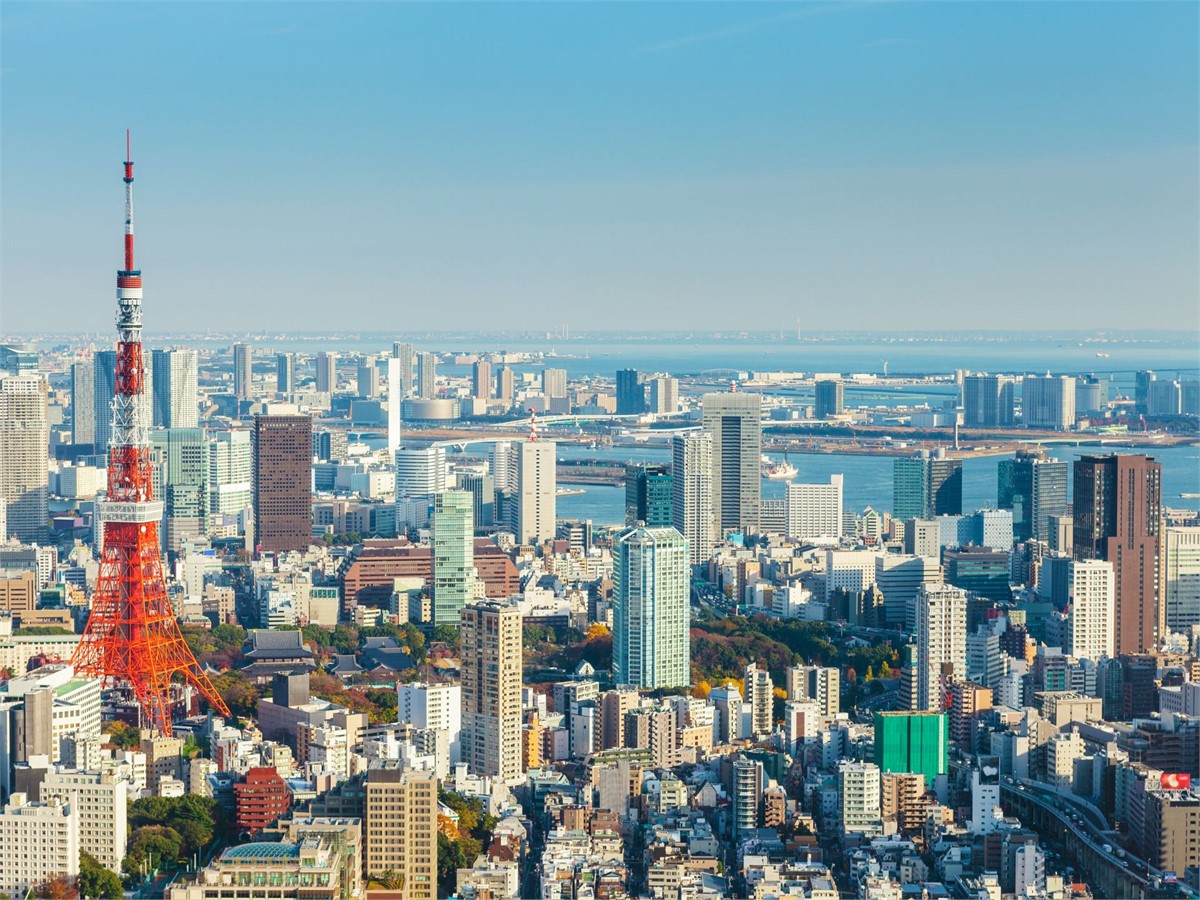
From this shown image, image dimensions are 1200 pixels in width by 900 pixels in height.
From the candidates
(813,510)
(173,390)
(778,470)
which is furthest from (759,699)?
(173,390)

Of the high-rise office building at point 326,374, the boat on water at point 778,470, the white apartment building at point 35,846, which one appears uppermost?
the high-rise office building at point 326,374

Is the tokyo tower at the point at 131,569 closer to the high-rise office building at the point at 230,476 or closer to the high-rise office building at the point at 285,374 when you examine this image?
the high-rise office building at the point at 230,476

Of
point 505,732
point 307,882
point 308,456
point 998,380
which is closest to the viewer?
point 307,882

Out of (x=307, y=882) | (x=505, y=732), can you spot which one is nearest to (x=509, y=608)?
(x=505, y=732)

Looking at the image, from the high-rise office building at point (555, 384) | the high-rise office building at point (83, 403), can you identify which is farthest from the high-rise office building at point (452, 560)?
the high-rise office building at point (555, 384)

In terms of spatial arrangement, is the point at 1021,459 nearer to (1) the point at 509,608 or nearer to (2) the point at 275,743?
(1) the point at 509,608

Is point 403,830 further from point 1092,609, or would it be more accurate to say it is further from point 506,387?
point 506,387
